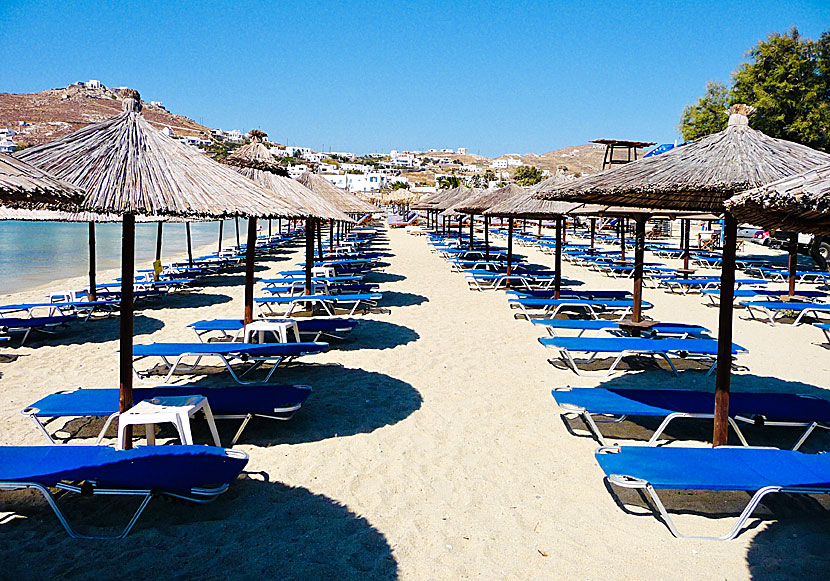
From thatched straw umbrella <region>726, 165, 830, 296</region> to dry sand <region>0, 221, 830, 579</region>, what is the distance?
1.70 metres

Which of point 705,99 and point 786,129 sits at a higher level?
point 705,99

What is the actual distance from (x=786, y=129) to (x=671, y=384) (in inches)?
651

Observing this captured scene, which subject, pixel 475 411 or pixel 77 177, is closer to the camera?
pixel 77 177

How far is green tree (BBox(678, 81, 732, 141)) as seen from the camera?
71.2 ft

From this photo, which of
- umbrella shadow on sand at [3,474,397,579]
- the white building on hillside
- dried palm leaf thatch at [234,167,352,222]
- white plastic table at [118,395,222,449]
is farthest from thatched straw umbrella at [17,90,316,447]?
the white building on hillside

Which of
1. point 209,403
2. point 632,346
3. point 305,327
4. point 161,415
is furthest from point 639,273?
point 161,415

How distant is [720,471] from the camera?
3.25 meters

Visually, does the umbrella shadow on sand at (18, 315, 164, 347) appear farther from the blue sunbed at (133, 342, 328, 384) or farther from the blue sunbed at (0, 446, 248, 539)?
the blue sunbed at (0, 446, 248, 539)

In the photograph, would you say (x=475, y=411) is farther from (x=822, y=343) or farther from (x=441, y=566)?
(x=822, y=343)

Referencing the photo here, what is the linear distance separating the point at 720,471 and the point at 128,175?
13.5 feet

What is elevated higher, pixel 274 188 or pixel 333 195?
pixel 333 195

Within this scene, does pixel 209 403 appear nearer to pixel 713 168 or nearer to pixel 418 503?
pixel 418 503

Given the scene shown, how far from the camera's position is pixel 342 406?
17.3ft

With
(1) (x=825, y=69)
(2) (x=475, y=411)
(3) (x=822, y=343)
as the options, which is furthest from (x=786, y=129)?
(2) (x=475, y=411)
